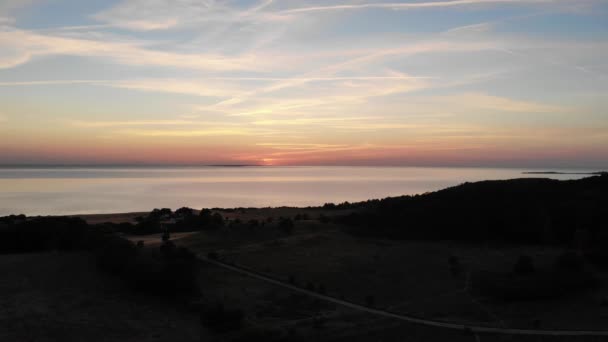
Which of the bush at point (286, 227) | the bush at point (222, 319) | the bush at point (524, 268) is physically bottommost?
the bush at point (222, 319)

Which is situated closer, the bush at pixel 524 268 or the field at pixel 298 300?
the field at pixel 298 300

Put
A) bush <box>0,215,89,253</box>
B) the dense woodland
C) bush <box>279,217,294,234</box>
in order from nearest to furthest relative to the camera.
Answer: bush <box>0,215,89,253</box> → the dense woodland → bush <box>279,217,294,234</box>

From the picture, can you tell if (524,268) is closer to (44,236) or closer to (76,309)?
(76,309)

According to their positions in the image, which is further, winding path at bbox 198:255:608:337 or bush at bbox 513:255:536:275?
bush at bbox 513:255:536:275

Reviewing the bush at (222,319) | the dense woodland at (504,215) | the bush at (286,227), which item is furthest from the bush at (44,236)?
the dense woodland at (504,215)

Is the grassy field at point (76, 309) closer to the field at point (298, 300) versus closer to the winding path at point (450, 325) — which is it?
the field at point (298, 300)

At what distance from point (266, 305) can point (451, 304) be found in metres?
7.54

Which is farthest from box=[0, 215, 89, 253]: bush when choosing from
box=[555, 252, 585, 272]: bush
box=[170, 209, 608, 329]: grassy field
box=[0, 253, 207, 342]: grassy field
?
box=[555, 252, 585, 272]: bush

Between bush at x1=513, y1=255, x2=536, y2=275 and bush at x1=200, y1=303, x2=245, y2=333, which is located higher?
bush at x1=513, y1=255, x2=536, y2=275

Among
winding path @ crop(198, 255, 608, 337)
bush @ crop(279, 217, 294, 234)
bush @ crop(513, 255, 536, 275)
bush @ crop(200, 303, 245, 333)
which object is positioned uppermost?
bush @ crop(279, 217, 294, 234)

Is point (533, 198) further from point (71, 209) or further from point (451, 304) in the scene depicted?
point (71, 209)

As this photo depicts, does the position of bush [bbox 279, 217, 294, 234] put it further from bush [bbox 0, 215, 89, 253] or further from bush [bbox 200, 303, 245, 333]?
bush [bbox 200, 303, 245, 333]

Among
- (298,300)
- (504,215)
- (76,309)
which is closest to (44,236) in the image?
(76,309)

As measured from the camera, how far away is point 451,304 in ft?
64.3
